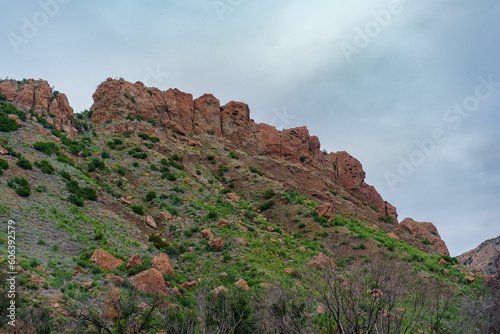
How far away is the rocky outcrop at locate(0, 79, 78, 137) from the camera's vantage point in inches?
1719

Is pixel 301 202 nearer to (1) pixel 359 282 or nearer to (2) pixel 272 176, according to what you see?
(2) pixel 272 176

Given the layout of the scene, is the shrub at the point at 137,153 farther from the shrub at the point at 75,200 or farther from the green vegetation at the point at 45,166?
the shrub at the point at 75,200

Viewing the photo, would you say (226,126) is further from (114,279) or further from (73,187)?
(114,279)

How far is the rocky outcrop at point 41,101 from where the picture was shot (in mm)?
43656

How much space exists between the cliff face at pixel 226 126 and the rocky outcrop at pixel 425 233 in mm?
2001

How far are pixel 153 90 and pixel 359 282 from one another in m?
45.2

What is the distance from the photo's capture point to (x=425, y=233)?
2142 inches

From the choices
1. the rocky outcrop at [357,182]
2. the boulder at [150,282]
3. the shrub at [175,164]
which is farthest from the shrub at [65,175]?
the rocky outcrop at [357,182]

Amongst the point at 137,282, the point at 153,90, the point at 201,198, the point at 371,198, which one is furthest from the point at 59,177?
the point at 371,198

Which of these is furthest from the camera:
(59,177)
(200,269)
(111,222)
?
(59,177)

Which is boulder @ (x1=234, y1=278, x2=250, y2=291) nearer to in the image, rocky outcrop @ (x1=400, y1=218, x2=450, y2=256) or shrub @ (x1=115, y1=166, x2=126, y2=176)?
shrub @ (x1=115, y1=166, x2=126, y2=176)

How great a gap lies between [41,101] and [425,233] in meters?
48.2

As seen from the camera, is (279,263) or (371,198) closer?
(279,263)

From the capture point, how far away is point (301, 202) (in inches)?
1588
